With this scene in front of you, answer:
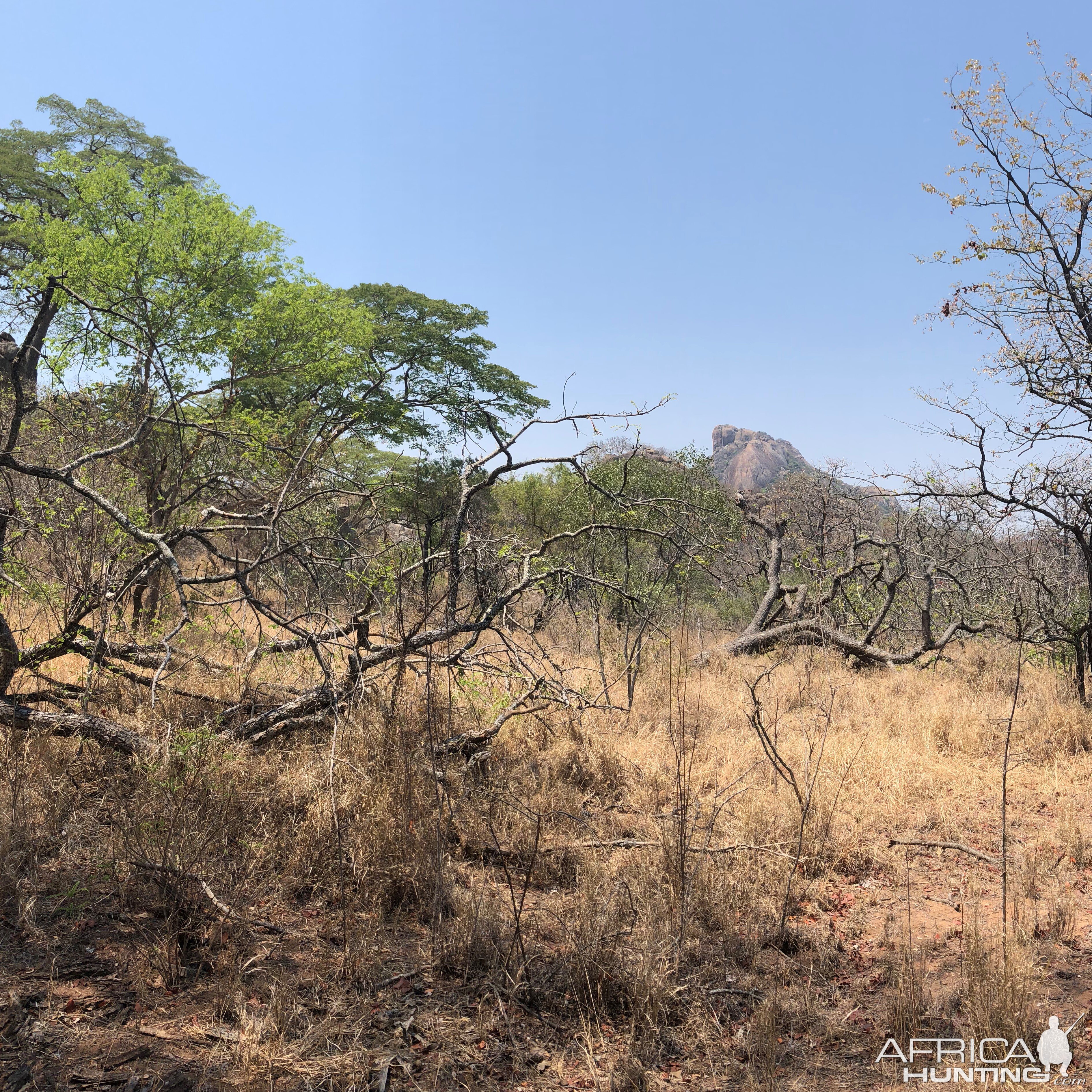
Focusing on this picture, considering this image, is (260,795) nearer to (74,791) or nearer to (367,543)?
(74,791)

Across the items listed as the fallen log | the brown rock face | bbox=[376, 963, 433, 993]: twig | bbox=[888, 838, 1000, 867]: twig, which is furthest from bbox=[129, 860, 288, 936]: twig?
the brown rock face

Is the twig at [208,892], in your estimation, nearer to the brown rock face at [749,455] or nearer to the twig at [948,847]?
the twig at [948,847]

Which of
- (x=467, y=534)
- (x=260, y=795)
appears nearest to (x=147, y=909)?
(x=260, y=795)

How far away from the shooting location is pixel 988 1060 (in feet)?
7.80

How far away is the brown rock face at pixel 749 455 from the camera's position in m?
109

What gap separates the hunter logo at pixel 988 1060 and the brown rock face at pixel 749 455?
10108cm

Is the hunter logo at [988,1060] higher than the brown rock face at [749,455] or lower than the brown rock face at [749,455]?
lower

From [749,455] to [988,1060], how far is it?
120m

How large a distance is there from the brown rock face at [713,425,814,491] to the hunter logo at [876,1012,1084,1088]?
10108 centimetres

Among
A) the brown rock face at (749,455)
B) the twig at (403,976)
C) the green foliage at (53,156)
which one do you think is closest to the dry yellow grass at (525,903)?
Answer: the twig at (403,976)

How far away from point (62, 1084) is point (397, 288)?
22870 mm

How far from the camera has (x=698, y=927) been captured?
3223 millimetres

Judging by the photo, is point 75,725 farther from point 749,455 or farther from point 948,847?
point 749,455

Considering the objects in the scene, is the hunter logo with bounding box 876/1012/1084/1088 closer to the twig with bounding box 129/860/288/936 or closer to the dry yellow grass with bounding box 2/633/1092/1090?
the dry yellow grass with bounding box 2/633/1092/1090
